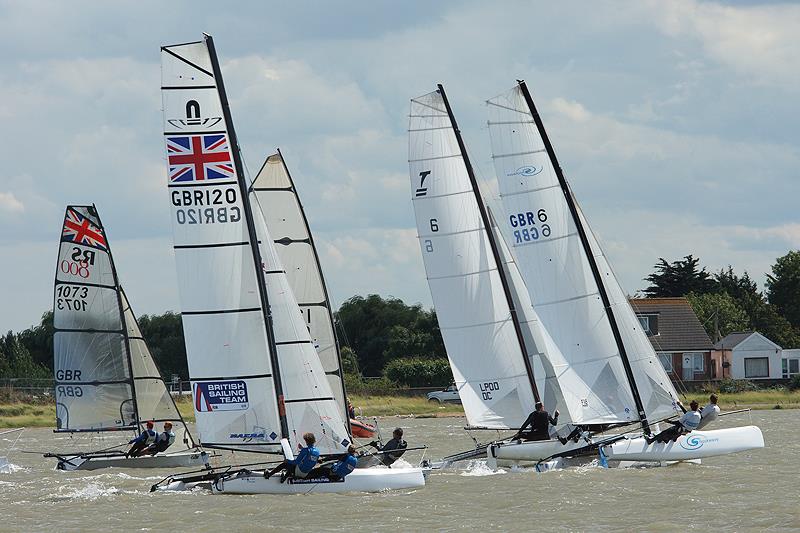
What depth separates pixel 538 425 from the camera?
25953 mm

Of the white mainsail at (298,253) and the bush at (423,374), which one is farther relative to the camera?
the bush at (423,374)

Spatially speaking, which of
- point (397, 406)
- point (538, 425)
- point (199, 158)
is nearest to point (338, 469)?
point (199, 158)

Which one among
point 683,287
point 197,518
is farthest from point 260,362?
point 683,287

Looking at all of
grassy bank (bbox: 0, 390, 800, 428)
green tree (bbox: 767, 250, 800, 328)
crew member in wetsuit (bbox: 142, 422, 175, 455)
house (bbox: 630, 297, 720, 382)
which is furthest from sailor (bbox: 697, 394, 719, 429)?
green tree (bbox: 767, 250, 800, 328)

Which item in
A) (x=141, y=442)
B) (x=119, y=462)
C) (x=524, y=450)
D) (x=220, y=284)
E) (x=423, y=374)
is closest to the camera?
(x=220, y=284)

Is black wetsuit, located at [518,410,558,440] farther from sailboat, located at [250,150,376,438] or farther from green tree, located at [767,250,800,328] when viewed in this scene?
green tree, located at [767,250,800,328]

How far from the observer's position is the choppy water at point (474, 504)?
18.7 m

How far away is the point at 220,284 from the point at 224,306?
1.15 feet

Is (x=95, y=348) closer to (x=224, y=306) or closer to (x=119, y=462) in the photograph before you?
(x=119, y=462)

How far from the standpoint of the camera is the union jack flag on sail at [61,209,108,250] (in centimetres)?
3103

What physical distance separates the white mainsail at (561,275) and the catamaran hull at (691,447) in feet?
4.78

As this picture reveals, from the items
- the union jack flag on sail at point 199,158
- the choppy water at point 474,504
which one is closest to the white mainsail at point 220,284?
the union jack flag on sail at point 199,158

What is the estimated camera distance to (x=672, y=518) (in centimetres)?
1866

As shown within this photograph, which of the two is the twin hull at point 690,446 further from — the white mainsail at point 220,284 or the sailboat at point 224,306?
the white mainsail at point 220,284
